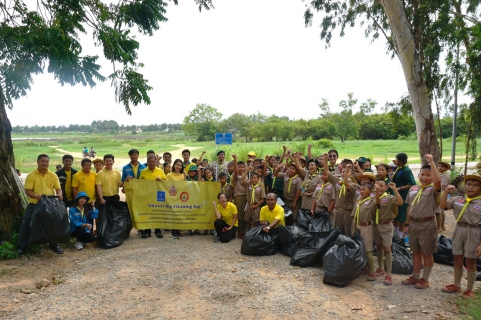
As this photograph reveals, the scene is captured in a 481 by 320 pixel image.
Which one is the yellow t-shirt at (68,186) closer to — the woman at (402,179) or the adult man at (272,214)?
the adult man at (272,214)

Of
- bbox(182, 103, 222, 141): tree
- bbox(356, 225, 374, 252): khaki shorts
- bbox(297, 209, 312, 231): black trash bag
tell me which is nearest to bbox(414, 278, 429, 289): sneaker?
bbox(356, 225, 374, 252): khaki shorts

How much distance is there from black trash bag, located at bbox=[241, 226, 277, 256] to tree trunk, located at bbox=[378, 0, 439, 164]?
5.93m

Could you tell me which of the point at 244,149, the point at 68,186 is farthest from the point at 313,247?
the point at 244,149

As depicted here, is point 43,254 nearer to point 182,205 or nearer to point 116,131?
point 182,205

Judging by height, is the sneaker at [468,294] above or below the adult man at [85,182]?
below

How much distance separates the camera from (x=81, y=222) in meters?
6.66

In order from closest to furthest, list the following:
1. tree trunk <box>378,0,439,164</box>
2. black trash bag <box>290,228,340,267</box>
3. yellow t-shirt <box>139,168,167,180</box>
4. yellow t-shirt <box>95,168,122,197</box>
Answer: black trash bag <box>290,228,340,267</box> < yellow t-shirt <box>95,168,122,197</box> < yellow t-shirt <box>139,168,167,180</box> < tree trunk <box>378,0,439,164</box>

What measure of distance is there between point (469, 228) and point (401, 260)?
1.32m

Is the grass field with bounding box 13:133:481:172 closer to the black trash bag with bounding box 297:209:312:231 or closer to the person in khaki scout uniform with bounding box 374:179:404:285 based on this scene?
the black trash bag with bounding box 297:209:312:231

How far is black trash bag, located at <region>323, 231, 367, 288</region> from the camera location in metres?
4.75

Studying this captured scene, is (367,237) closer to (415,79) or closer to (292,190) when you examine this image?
(292,190)

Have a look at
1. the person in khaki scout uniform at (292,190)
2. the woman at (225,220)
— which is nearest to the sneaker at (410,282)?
the person in khaki scout uniform at (292,190)

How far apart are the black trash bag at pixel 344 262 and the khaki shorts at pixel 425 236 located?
0.69 metres

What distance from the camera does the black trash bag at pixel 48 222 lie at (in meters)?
5.82
